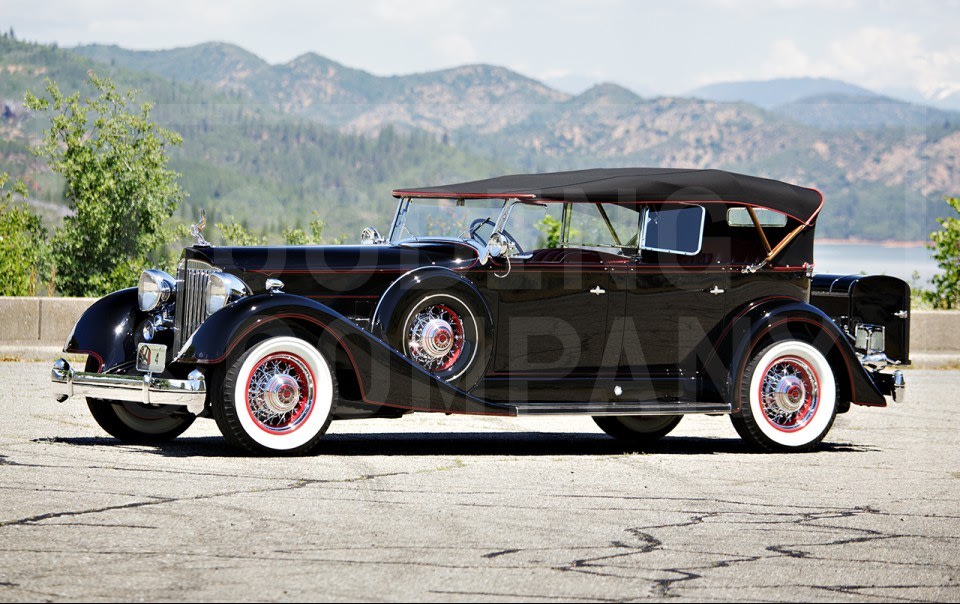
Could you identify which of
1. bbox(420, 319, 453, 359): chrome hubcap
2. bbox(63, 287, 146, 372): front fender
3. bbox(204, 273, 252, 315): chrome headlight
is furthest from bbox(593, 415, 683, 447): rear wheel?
bbox(63, 287, 146, 372): front fender

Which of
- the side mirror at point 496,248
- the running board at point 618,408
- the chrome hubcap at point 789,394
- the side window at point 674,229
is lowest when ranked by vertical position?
the running board at point 618,408

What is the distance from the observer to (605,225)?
9586mm

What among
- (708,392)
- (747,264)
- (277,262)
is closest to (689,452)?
(708,392)

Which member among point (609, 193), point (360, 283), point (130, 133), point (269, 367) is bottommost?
point (269, 367)

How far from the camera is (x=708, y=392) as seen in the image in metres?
9.34

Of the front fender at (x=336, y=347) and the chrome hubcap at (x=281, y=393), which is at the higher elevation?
the front fender at (x=336, y=347)

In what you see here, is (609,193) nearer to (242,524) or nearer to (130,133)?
(242,524)

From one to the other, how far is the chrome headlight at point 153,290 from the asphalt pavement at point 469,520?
39.8 inches

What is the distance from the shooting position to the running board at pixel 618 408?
28.2ft

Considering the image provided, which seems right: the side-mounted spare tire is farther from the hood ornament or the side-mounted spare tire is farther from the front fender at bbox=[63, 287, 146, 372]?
the front fender at bbox=[63, 287, 146, 372]

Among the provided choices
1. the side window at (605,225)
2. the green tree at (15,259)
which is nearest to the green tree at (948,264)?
the side window at (605,225)

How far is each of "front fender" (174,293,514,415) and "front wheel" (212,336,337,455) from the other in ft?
0.34

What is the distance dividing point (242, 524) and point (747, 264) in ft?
16.3

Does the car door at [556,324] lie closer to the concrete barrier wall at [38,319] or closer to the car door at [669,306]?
the car door at [669,306]
